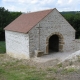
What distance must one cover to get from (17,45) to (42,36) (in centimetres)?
282

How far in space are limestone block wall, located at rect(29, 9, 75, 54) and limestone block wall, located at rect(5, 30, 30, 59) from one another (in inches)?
23.0

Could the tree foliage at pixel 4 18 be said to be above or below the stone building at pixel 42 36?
above

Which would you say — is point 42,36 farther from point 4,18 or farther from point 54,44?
point 4,18

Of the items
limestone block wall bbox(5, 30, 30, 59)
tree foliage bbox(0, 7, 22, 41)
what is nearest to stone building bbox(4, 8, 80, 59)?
limestone block wall bbox(5, 30, 30, 59)

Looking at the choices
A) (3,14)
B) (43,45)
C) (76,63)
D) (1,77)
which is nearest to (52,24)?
(43,45)

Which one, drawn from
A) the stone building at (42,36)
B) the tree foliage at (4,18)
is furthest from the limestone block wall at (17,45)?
the tree foliage at (4,18)

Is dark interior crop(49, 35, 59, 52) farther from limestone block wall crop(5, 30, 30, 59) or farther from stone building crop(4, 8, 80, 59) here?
limestone block wall crop(5, 30, 30, 59)

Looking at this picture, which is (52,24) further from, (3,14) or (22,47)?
(3,14)

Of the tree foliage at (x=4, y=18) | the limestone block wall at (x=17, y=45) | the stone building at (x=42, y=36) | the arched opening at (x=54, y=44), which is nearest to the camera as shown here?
the stone building at (x=42, y=36)

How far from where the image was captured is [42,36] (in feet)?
50.6

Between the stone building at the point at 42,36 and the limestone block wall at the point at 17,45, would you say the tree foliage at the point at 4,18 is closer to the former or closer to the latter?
the limestone block wall at the point at 17,45

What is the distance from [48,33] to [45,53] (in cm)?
178

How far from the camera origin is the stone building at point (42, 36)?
1492 cm

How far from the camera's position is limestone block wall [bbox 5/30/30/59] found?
15161mm
